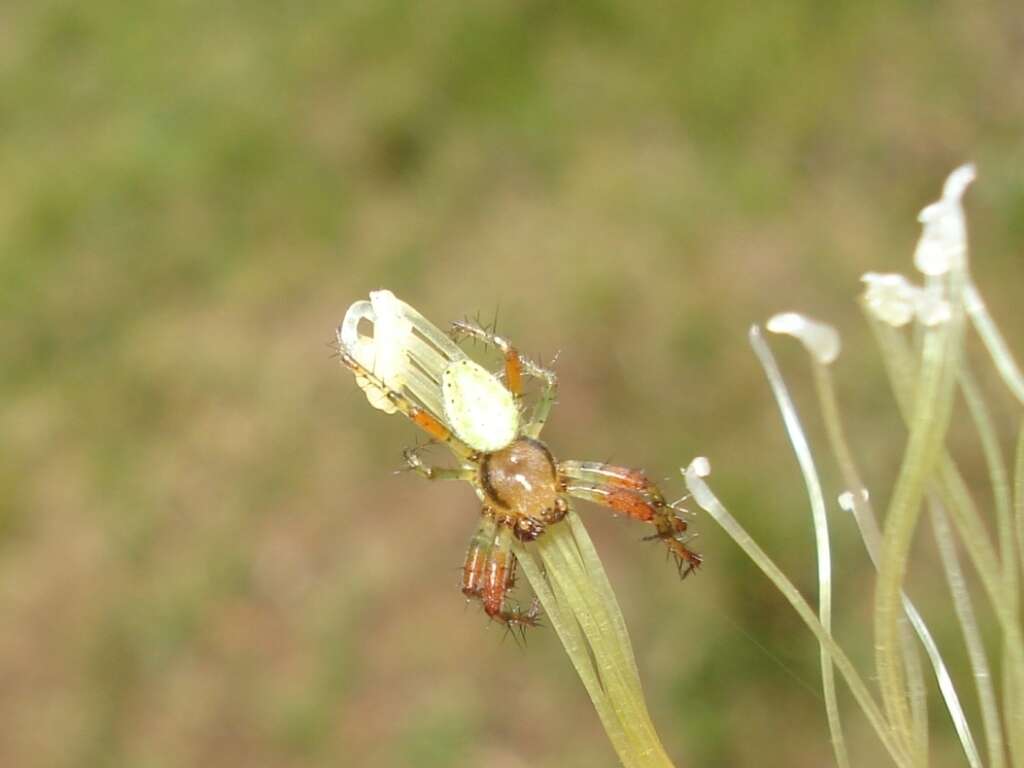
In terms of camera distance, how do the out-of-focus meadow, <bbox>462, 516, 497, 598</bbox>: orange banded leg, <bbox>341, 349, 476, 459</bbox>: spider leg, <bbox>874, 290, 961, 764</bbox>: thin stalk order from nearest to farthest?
1. <bbox>874, 290, 961, 764</bbox>: thin stalk
2. <bbox>341, 349, 476, 459</bbox>: spider leg
3. <bbox>462, 516, 497, 598</bbox>: orange banded leg
4. the out-of-focus meadow

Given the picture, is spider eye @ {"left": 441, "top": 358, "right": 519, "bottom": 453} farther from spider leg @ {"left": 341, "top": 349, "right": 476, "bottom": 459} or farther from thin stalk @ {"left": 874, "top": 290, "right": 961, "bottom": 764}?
thin stalk @ {"left": 874, "top": 290, "right": 961, "bottom": 764}

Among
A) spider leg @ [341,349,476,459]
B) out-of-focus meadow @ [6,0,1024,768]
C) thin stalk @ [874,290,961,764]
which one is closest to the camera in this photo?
thin stalk @ [874,290,961,764]

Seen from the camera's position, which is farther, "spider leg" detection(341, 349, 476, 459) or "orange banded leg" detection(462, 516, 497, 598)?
"orange banded leg" detection(462, 516, 497, 598)

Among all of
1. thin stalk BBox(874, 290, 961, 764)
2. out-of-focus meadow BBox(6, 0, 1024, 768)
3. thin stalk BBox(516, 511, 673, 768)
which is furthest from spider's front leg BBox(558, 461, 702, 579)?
out-of-focus meadow BBox(6, 0, 1024, 768)

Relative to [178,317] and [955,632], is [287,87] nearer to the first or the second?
[178,317]

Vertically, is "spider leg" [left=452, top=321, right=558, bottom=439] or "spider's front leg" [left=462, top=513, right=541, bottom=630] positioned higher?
"spider leg" [left=452, top=321, right=558, bottom=439]

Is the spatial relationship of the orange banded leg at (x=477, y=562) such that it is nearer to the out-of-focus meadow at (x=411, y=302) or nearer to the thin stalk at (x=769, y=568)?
the thin stalk at (x=769, y=568)
